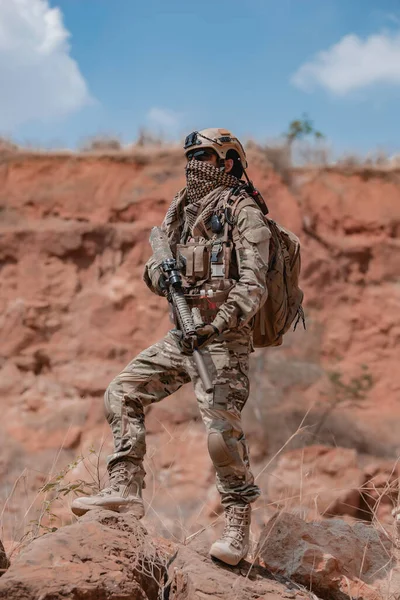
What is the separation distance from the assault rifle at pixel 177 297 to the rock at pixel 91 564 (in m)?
0.78

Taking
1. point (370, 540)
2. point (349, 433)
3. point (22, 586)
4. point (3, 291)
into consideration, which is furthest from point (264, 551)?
point (3, 291)

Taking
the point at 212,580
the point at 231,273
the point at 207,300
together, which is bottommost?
the point at 212,580

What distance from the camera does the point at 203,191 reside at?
4.20 meters

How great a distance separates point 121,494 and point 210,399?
2.15 ft

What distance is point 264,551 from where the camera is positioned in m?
4.26

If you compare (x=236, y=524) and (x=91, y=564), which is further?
(x=236, y=524)

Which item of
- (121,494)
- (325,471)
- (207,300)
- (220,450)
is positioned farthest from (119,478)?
(325,471)

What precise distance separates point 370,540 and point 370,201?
7.87 meters

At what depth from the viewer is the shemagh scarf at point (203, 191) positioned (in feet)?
13.5

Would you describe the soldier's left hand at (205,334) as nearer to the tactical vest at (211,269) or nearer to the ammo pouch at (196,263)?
the tactical vest at (211,269)

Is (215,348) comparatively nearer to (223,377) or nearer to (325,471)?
(223,377)

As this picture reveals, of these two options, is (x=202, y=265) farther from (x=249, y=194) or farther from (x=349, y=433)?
(x=349, y=433)

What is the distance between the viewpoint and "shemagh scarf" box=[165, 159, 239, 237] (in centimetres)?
413

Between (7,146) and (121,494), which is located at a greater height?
(7,146)
